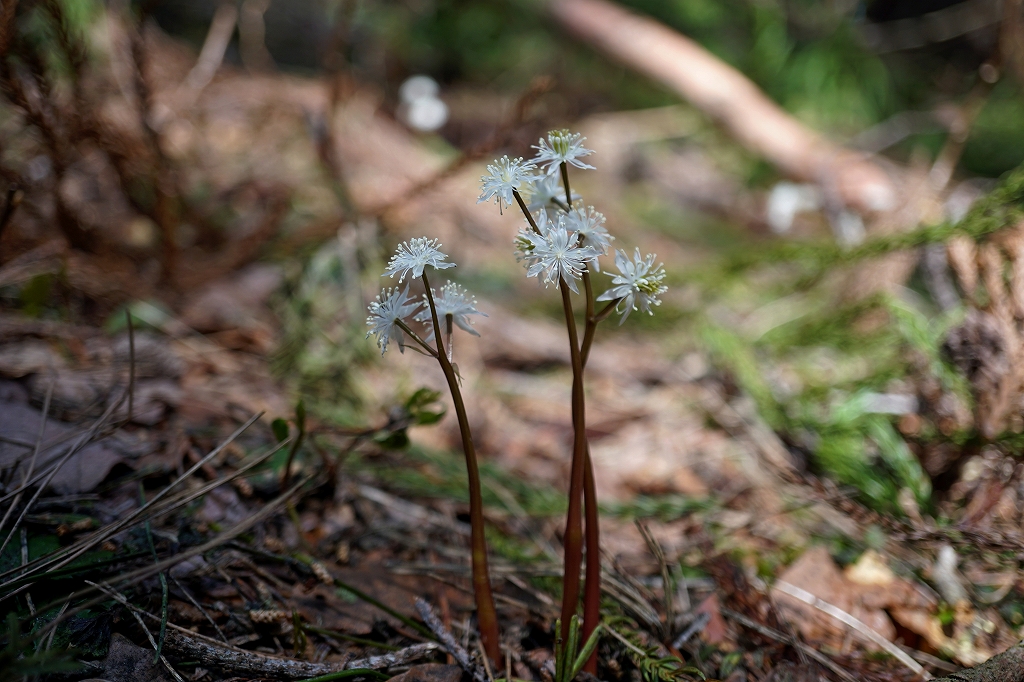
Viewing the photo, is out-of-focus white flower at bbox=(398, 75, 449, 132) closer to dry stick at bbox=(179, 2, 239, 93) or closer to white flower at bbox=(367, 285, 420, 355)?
dry stick at bbox=(179, 2, 239, 93)

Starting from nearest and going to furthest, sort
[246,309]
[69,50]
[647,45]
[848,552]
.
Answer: [848,552] → [69,50] → [246,309] → [647,45]

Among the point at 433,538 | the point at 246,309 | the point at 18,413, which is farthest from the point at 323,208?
the point at 433,538

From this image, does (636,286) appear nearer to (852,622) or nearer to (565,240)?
(565,240)

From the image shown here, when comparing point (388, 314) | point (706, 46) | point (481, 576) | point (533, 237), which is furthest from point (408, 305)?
point (706, 46)

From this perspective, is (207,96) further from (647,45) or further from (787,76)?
(787,76)

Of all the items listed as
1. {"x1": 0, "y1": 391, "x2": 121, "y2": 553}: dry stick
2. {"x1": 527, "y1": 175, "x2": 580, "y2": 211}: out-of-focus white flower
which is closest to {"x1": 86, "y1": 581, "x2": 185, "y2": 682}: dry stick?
{"x1": 0, "y1": 391, "x2": 121, "y2": 553}: dry stick

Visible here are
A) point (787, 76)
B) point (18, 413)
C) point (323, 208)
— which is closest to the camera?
point (18, 413)

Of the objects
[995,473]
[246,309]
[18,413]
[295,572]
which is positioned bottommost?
[295,572]
